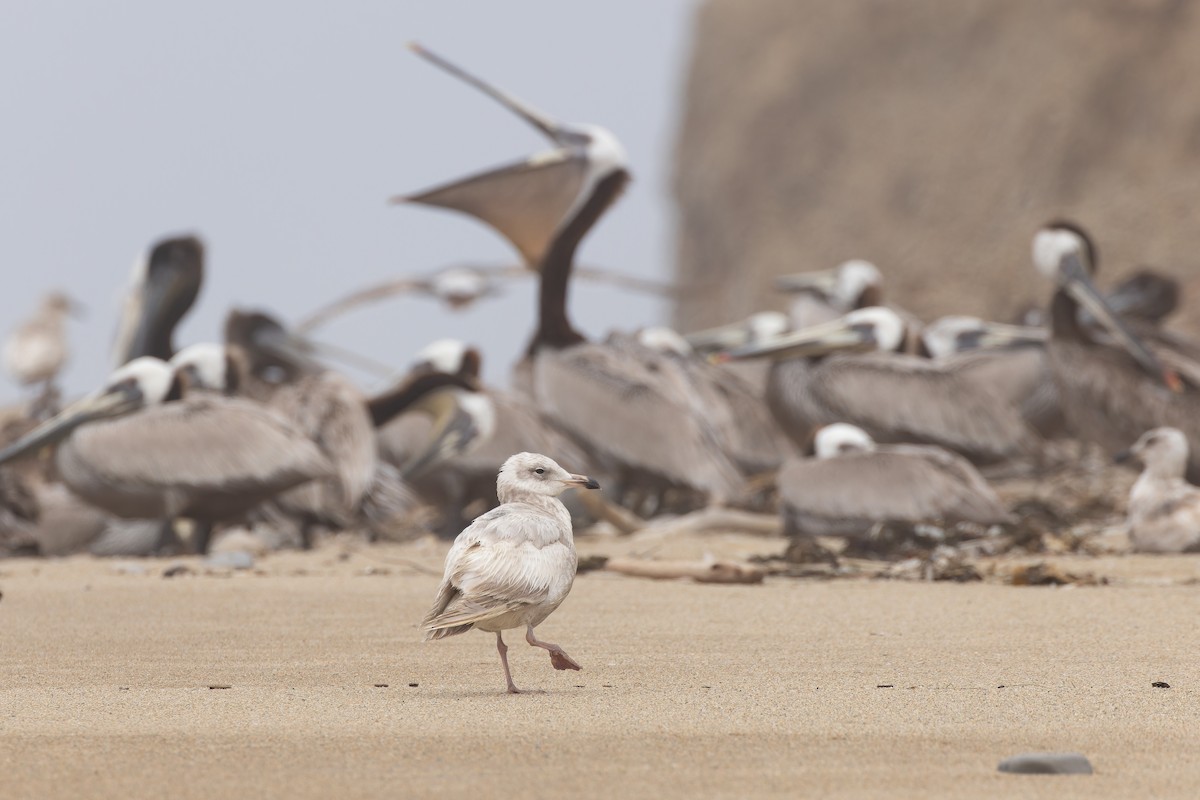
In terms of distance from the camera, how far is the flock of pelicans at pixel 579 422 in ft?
28.0

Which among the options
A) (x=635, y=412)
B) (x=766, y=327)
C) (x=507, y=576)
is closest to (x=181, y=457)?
(x=635, y=412)

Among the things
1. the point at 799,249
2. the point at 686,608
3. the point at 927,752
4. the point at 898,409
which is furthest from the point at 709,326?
the point at 927,752

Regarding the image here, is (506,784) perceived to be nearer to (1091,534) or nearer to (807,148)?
(1091,534)

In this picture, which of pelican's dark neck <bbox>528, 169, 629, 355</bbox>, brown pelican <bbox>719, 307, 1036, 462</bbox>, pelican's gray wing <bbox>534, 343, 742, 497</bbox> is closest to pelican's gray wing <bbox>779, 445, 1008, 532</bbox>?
pelican's gray wing <bbox>534, 343, 742, 497</bbox>

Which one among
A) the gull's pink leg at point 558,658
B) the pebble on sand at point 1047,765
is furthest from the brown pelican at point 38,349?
the pebble on sand at point 1047,765

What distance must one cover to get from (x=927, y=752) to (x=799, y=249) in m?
28.6

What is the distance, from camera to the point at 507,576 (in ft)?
12.0

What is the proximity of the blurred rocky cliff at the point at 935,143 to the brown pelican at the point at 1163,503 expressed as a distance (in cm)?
1321

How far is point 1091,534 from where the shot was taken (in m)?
8.45

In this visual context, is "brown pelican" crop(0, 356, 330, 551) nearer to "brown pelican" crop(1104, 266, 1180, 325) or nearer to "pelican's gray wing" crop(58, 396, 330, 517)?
"pelican's gray wing" crop(58, 396, 330, 517)

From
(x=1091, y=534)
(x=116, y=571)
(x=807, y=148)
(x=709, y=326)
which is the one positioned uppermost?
(x=807, y=148)

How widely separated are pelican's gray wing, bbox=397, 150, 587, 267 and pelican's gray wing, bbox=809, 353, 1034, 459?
2.10 meters

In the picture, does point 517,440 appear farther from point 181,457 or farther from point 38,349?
point 38,349

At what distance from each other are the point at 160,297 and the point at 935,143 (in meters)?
20.0
